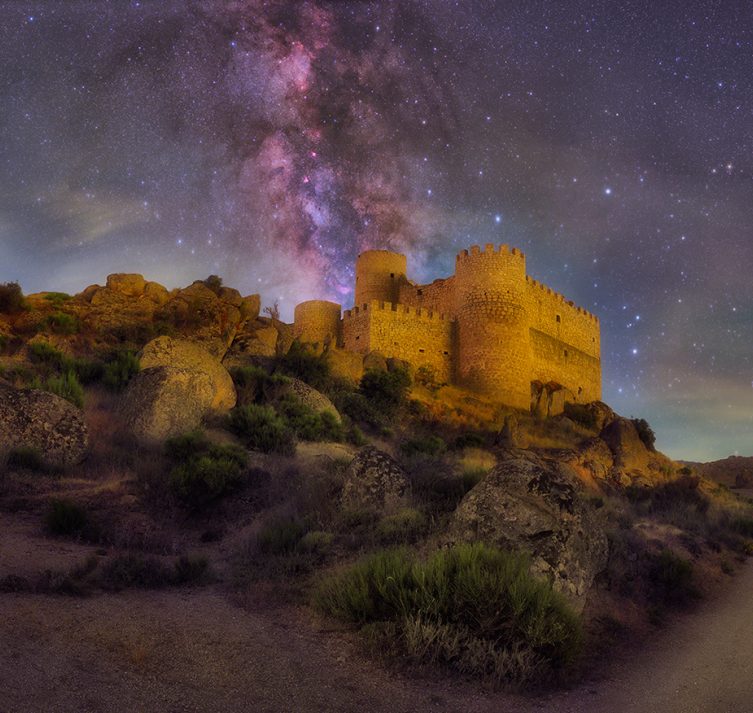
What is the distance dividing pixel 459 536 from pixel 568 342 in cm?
3433

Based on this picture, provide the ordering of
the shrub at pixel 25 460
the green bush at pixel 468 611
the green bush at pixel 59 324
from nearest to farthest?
the green bush at pixel 468 611
the shrub at pixel 25 460
the green bush at pixel 59 324

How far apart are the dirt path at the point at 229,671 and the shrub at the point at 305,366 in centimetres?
1658

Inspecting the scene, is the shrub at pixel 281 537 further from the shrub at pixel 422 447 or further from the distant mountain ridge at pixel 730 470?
the distant mountain ridge at pixel 730 470

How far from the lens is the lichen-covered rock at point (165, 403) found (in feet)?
45.3

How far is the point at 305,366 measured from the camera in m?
23.5

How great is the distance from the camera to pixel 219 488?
35.6 feet

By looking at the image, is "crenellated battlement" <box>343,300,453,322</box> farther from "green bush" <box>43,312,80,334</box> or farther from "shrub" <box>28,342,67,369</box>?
"shrub" <box>28,342,67,369</box>

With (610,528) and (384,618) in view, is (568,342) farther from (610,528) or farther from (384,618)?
(384,618)

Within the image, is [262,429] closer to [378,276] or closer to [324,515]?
[324,515]

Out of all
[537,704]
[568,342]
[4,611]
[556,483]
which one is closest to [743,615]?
[556,483]

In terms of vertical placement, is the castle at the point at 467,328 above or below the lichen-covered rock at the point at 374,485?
above

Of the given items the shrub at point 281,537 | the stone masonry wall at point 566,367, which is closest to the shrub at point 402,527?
the shrub at point 281,537

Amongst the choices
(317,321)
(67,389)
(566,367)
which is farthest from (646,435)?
(67,389)

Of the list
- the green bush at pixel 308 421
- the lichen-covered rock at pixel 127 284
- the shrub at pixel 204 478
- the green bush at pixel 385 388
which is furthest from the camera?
the lichen-covered rock at pixel 127 284
